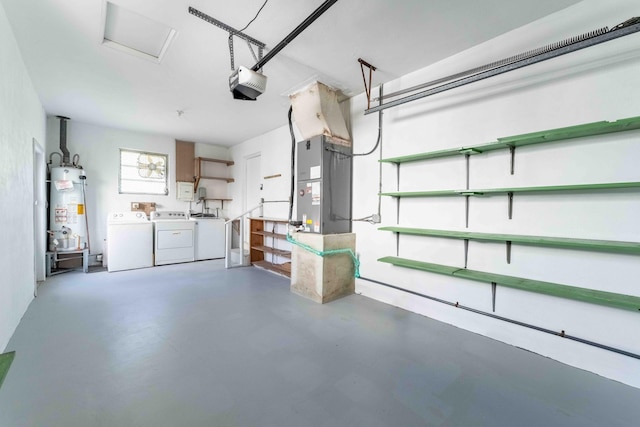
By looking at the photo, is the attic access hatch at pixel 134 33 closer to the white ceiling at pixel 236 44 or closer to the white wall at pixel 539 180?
the white ceiling at pixel 236 44

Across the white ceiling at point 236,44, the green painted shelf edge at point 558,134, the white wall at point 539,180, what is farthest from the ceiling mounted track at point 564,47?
the green painted shelf edge at point 558,134

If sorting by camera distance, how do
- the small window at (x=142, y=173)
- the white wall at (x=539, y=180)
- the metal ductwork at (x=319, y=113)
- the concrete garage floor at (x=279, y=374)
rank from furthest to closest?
the small window at (x=142, y=173), the metal ductwork at (x=319, y=113), the white wall at (x=539, y=180), the concrete garage floor at (x=279, y=374)

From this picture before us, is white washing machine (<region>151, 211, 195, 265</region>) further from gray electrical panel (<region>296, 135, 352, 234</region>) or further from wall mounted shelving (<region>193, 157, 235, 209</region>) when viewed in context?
gray electrical panel (<region>296, 135, 352, 234</region>)

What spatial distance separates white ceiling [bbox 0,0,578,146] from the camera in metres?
2.10

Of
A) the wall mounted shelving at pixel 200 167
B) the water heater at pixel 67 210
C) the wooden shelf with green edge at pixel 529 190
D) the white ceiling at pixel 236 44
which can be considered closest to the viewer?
the wooden shelf with green edge at pixel 529 190

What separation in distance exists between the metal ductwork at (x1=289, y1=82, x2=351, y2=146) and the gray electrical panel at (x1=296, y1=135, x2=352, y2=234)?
0.11 metres

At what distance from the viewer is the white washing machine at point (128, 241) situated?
4773mm

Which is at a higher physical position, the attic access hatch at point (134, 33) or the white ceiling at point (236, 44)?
the attic access hatch at point (134, 33)

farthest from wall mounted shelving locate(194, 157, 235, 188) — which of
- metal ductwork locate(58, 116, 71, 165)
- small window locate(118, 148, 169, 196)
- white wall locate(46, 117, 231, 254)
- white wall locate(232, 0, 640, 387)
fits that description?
white wall locate(232, 0, 640, 387)

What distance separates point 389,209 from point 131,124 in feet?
17.2

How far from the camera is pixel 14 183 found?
248 cm

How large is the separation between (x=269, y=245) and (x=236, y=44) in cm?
376

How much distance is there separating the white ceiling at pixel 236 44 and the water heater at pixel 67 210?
1244 mm

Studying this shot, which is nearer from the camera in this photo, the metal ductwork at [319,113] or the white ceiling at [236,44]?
the white ceiling at [236,44]
